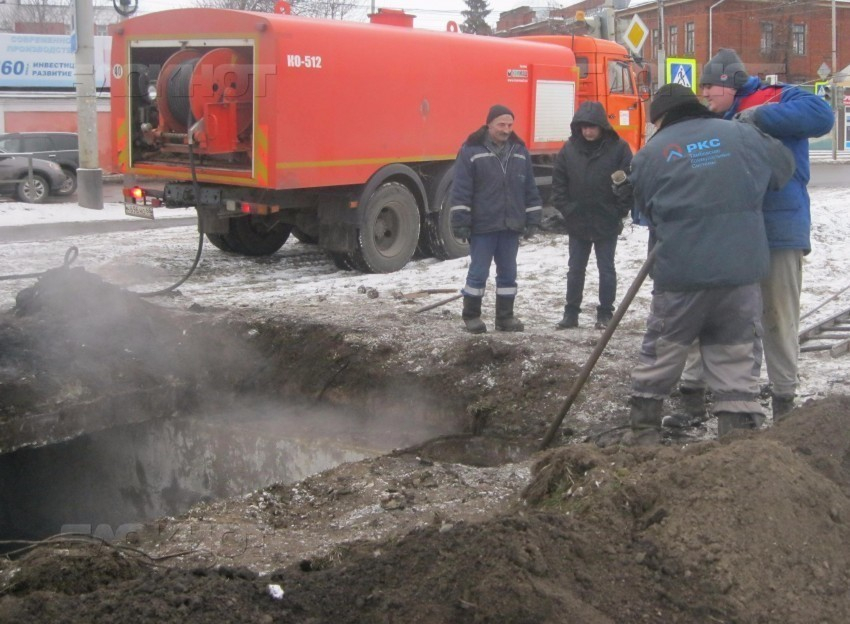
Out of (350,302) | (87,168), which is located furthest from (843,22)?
(350,302)

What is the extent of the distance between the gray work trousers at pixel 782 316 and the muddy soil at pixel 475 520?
576 millimetres

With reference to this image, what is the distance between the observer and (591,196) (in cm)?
773

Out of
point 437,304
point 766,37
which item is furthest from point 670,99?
point 766,37

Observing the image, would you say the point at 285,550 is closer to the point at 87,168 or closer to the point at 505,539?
the point at 505,539

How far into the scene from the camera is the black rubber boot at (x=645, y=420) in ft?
17.5

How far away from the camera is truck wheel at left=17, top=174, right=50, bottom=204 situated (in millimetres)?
18984

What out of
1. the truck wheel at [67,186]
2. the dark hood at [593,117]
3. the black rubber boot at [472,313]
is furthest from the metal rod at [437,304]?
the truck wheel at [67,186]

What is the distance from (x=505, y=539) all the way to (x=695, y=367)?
9.98ft

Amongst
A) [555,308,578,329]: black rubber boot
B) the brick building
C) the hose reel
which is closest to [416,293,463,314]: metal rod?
[555,308,578,329]: black rubber boot

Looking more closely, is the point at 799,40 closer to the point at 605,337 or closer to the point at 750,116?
the point at 750,116

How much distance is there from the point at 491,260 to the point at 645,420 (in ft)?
8.74

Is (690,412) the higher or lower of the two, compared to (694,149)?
lower

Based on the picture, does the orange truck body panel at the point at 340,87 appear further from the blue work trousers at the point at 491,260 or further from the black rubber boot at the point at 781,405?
the black rubber boot at the point at 781,405

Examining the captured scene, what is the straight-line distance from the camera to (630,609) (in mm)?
3174
